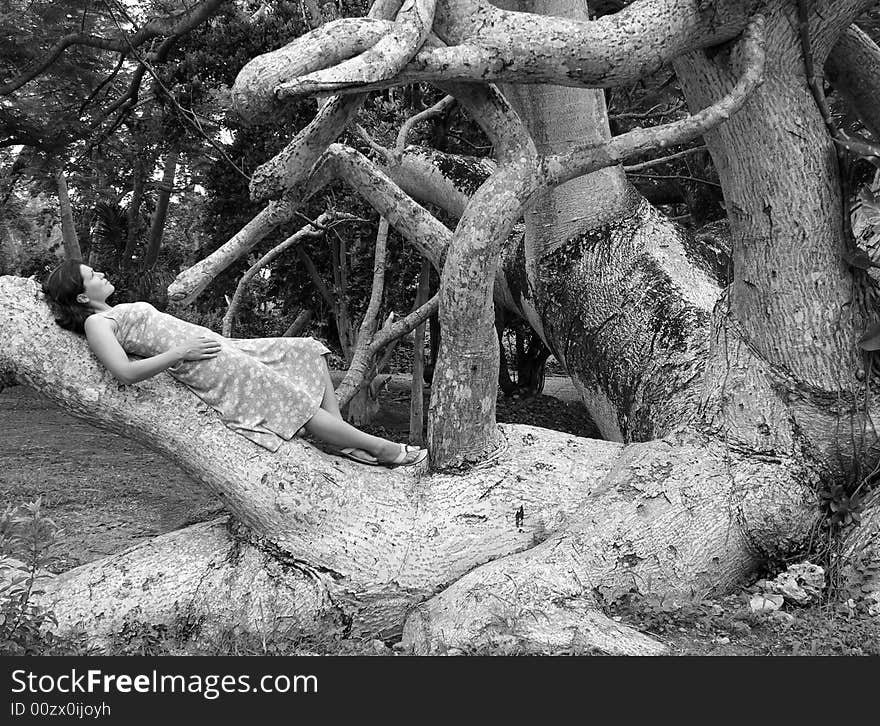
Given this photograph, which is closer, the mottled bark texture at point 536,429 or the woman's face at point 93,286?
the mottled bark texture at point 536,429

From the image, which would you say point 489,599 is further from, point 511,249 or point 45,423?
point 45,423

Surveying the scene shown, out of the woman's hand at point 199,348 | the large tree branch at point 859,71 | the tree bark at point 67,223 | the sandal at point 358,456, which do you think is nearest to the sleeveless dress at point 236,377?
the woman's hand at point 199,348

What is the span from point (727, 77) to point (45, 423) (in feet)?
27.3

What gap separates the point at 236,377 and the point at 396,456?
82cm

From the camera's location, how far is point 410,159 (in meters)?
6.34

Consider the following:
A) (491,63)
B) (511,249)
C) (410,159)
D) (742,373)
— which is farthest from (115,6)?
(742,373)

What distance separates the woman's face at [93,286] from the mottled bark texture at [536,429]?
0.21 metres

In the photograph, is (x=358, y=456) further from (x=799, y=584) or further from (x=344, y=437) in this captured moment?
(x=799, y=584)

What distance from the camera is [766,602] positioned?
383cm

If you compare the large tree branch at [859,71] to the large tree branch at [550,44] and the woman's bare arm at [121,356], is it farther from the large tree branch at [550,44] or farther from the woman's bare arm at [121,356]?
the woman's bare arm at [121,356]

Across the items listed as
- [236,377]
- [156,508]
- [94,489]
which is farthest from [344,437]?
[94,489]

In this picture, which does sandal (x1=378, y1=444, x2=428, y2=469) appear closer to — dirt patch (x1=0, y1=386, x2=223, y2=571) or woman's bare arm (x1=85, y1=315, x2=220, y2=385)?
woman's bare arm (x1=85, y1=315, x2=220, y2=385)

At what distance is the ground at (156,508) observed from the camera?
349 centimetres

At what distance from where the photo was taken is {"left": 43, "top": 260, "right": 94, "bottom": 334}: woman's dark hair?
3691 mm
